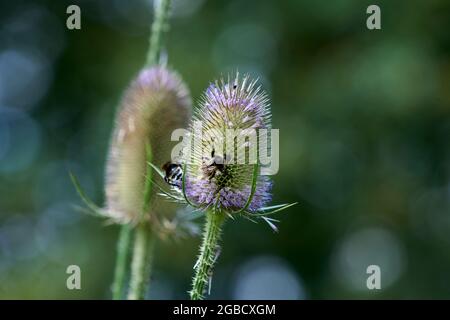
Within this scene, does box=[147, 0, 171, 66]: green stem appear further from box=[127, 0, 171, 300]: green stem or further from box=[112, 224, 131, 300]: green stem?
box=[112, 224, 131, 300]: green stem

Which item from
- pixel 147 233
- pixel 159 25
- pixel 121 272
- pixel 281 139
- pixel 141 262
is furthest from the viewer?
pixel 281 139

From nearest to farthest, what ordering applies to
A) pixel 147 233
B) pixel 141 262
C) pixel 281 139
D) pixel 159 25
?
pixel 159 25
pixel 141 262
pixel 147 233
pixel 281 139

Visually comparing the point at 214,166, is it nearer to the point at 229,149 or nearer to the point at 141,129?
the point at 229,149

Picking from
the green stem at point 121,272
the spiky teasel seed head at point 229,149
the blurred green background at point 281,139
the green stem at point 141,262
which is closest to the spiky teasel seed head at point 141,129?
the green stem at point 141,262

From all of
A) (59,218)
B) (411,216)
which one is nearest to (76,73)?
(59,218)

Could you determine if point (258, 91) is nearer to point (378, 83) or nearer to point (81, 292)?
point (378, 83)

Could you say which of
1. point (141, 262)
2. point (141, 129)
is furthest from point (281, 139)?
point (141, 262)

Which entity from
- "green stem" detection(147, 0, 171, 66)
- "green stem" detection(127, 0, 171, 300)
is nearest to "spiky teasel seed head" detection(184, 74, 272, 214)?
"green stem" detection(127, 0, 171, 300)
